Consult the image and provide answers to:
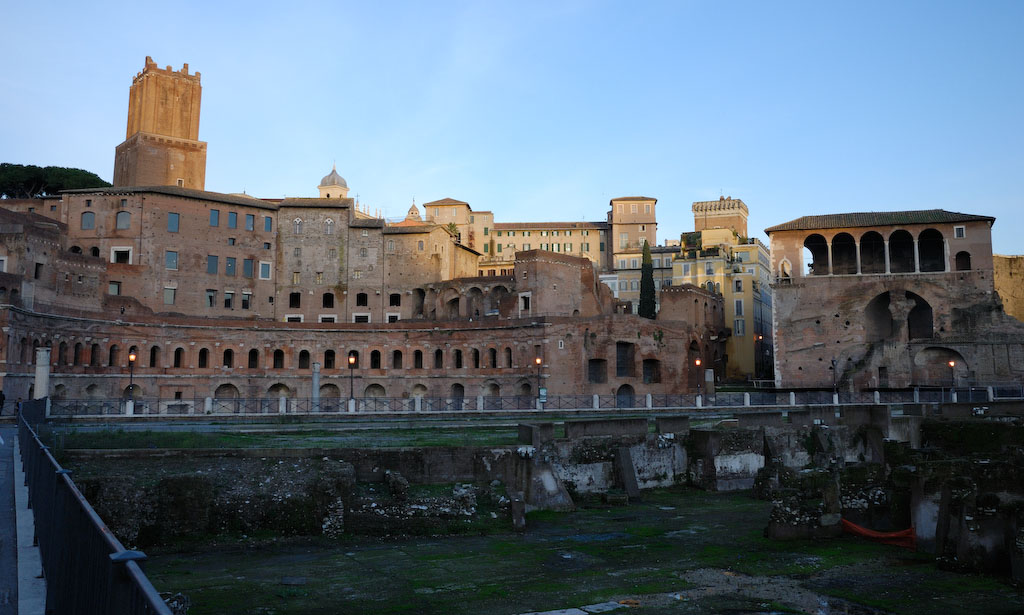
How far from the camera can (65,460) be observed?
15.6 m

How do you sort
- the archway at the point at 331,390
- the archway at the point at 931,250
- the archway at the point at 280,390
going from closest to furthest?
the archway at the point at 931,250
the archway at the point at 280,390
the archway at the point at 331,390

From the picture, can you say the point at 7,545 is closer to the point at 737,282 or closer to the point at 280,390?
the point at 280,390

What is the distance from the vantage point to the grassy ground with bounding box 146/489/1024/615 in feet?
37.7

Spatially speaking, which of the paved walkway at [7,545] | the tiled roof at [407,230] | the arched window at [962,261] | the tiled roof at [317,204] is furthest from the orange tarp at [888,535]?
the tiled roof at [317,204]

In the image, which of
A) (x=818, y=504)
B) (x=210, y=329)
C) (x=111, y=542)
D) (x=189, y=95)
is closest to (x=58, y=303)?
(x=210, y=329)

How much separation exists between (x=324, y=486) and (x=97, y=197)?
5781cm

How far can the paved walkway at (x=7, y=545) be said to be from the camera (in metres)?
6.55

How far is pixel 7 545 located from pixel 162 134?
256 feet

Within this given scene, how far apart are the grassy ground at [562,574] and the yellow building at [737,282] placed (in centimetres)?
6277

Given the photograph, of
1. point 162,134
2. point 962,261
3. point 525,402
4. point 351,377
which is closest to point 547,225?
point 162,134

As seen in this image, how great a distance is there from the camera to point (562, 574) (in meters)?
13.3

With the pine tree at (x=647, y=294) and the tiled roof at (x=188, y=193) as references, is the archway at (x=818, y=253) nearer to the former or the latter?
the pine tree at (x=647, y=294)

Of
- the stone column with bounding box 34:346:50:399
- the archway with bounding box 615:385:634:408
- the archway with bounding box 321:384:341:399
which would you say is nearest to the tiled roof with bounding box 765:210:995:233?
the archway with bounding box 615:385:634:408

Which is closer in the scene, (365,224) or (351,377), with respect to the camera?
(351,377)
